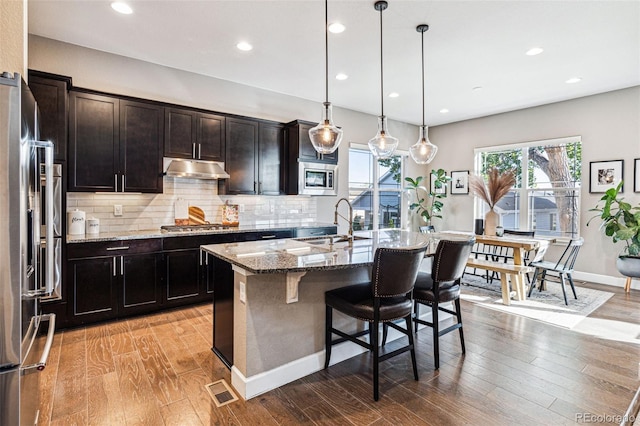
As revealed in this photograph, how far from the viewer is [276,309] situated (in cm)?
231

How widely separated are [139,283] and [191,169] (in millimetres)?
1421

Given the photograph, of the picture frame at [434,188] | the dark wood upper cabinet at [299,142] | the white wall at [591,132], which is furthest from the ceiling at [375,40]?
the picture frame at [434,188]

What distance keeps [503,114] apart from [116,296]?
6965mm

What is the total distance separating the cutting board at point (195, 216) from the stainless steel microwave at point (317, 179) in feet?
4.79

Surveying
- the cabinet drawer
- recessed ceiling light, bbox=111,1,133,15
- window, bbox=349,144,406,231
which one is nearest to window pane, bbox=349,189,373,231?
window, bbox=349,144,406,231

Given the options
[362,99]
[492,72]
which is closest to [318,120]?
[362,99]

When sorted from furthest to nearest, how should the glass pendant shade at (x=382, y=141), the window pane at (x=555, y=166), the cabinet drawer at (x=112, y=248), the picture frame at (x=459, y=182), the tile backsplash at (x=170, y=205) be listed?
the picture frame at (x=459, y=182) → the window pane at (x=555, y=166) → the tile backsplash at (x=170, y=205) → the glass pendant shade at (x=382, y=141) → the cabinet drawer at (x=112, y=248)

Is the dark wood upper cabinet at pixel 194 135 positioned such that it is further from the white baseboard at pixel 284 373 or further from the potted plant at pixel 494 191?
the potted plant at pixel 494 191

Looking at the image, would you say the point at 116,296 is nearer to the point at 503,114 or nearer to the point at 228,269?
the point at 228,269

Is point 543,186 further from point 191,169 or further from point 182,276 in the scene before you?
point 182,276

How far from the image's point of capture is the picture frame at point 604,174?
5.05m

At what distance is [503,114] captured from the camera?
6379mm

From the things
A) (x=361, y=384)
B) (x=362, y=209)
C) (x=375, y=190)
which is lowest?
(x=361, y=384)

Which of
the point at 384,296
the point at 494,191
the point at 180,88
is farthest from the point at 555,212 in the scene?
the point at 180,88
